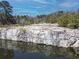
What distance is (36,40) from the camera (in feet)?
87.5

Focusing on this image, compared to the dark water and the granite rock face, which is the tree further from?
the dark water

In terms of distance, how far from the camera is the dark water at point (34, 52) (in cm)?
1992

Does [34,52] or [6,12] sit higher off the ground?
[6,12]

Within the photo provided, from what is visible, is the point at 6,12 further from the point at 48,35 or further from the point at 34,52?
the point at 34,52

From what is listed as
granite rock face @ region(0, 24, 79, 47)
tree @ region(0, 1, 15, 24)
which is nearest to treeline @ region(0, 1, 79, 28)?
tree @ region(0, 1, 15, 24)

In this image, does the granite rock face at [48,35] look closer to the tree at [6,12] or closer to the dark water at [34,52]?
the dark water at [34,52]

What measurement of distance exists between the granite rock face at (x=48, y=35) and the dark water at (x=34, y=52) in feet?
3.81

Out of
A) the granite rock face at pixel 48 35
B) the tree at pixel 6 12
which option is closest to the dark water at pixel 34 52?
the granite rock face at pixel 48 35

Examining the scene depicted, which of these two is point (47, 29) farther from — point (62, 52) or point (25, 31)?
point (62, 52)

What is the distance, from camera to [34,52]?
21906 millimetres

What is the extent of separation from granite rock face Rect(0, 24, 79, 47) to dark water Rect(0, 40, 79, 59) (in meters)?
1.16

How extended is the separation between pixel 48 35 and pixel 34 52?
433cm

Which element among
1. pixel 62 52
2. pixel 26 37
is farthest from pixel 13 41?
pixel 62 52

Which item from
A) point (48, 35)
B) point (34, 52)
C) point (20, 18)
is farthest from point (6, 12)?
point (34, 52)
